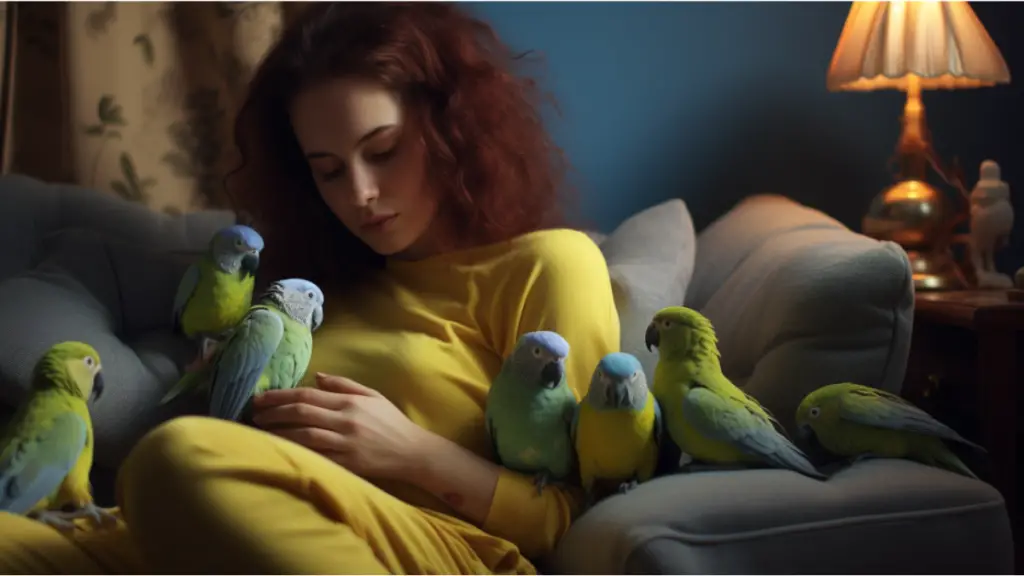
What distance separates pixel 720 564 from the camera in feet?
3.04

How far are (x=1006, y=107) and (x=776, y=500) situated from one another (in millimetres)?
1372

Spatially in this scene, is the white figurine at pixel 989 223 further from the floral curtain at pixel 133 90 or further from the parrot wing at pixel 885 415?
the floral curtain at pixel 133 90

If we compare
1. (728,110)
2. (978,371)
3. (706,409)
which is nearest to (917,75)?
(728,110)

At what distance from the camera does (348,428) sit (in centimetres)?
107

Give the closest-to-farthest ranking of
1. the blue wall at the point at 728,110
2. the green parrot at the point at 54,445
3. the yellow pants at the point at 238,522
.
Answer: the yellow pants at the point at 238,522 < the green parrot at the point at 54,445 < the blue wall at the point at 728,110

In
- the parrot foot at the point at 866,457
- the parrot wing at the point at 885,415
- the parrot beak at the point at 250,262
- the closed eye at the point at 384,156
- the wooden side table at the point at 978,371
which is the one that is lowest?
the wooden side table at the point at 978,371

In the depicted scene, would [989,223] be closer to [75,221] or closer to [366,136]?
[366,136]

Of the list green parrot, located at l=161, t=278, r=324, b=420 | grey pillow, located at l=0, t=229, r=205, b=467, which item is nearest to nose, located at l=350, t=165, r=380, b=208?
green parrot, located at l=161, t=278, r=324, b=420

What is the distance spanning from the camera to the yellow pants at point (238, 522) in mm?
883

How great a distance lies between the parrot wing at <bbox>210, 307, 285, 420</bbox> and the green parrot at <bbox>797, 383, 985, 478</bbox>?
0.62 m

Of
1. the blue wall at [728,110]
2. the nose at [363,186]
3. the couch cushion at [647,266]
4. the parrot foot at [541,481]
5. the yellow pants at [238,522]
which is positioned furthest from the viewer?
the blue wall at [728,110]

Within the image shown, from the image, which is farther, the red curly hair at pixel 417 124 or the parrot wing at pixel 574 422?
the red curly hair at pixel 417 124

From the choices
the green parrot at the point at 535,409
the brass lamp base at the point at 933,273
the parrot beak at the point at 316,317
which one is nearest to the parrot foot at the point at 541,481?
the green parrot at the point at 535,409

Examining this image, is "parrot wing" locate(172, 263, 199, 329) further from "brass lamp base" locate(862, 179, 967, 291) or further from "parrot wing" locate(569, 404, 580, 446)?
"brass lamp base" locate(862, 179, 967, 291)
